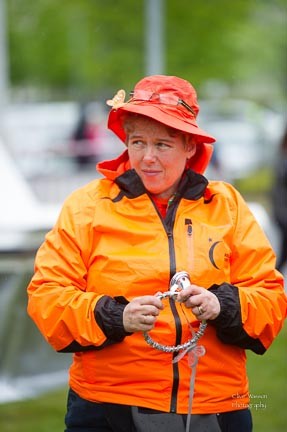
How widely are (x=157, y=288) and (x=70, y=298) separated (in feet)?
0.92

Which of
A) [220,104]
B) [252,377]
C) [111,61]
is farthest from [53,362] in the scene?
[220,104]

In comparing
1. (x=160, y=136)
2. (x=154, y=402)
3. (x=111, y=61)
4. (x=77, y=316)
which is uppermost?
(x=160, y=136)

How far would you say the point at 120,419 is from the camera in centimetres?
355

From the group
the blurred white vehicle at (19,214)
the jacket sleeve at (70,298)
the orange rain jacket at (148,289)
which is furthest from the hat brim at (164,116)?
the blurred white vehicle at (19,214)

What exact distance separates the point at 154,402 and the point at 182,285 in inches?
16.0

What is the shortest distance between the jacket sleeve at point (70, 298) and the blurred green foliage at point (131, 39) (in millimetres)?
17038

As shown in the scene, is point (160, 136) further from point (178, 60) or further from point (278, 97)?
point (278, 97)

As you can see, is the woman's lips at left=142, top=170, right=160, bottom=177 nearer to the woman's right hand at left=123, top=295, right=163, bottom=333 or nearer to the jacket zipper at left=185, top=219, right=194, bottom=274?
the jacket zipper at left=185, top=219, right=194, bottom=274

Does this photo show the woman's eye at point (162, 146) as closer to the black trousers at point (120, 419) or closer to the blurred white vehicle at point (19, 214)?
the black trousers at point (120, 419)

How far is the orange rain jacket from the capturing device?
3.48 meters

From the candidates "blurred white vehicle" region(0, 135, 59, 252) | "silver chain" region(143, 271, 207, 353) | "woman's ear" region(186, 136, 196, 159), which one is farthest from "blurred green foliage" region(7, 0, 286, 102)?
"silver chain" region(143, 271, 207, 353)

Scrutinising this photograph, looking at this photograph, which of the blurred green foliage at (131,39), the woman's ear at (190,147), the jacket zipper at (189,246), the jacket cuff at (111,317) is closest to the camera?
the jacket cuff at (111,317)

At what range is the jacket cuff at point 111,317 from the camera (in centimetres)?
341

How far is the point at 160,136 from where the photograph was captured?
3646 mm
